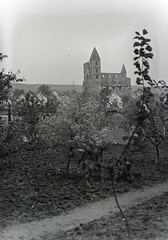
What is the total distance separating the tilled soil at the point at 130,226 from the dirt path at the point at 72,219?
26 centimetres

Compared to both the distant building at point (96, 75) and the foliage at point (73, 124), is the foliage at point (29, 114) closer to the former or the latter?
the foliage at point (73, 124)

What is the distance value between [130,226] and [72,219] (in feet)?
4.24

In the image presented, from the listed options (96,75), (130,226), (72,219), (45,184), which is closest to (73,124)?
(45,184)

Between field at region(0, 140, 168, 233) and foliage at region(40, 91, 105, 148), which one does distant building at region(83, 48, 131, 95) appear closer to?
foliage at region(40, 91, 105, 148)

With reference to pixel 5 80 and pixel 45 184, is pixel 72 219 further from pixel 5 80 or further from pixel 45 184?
pixel 5 80

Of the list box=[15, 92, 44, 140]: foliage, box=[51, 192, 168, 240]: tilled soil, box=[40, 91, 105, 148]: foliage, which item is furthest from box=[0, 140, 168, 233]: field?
box=[15, 92, 44, 140]: foliage

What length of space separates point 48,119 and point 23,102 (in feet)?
5.35

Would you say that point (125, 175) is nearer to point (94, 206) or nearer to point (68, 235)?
point (68, 235)

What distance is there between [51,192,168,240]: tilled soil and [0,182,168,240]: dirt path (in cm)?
26

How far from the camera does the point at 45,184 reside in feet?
24.5

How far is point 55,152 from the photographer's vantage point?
10219 mm

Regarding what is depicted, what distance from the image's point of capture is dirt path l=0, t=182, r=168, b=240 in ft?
17.1

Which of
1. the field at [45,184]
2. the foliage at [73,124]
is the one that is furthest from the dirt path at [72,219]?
the foliage at [73,124]

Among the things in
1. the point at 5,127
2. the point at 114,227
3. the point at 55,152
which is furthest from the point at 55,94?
the point at 114,227
